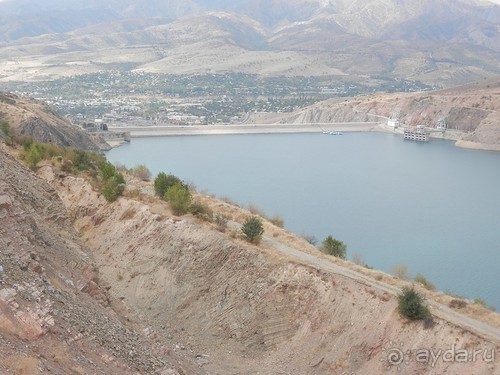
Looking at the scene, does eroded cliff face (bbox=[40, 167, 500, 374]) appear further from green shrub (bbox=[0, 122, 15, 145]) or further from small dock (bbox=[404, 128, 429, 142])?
small dock (bbox=[404, 128, 429, 142])

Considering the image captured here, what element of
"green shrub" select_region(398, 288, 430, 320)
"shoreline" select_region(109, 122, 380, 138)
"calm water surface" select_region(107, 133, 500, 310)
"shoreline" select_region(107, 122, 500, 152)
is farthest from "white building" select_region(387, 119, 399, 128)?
"green shrub" select_region(398, 288, 430, 320)

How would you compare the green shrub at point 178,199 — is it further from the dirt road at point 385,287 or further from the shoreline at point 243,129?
the shoreline at point 243,129

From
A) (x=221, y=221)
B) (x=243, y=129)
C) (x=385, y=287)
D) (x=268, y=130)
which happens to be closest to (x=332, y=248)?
(x=221, y=221)

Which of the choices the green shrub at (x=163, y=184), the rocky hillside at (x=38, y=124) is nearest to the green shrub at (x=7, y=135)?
the rocky hillside at (x=38, y=124)

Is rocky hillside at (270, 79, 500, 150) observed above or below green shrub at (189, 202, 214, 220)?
below

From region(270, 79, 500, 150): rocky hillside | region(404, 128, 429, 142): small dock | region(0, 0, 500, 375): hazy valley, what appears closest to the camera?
region(0, 0, 500, 375): hazy valley

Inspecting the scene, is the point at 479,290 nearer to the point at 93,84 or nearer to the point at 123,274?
the point at 123,274

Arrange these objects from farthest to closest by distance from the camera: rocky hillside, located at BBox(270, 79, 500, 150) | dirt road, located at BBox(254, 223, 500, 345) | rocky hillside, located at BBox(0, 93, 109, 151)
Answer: rocky hillside, located at BBox(270, 79, 500, 150) < rocky hillside, located at BBox(0, 93, 109, 151) < dirt road, located at BBox(254, 223, 500, 345)

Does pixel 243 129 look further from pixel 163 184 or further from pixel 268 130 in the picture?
pixel 163 184
